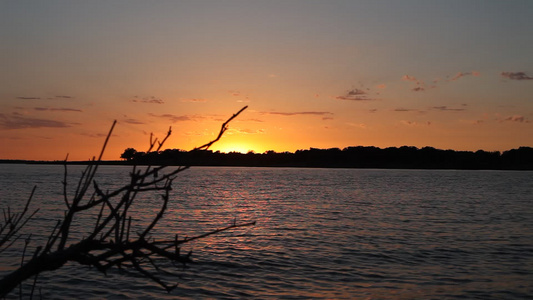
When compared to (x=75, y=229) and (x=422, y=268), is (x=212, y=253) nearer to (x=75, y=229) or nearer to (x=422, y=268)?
(x=422, y=268)

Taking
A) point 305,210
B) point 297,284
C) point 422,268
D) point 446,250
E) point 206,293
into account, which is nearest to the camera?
point 206,293

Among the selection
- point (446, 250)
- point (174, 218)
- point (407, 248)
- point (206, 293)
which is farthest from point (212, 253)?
point (174, 218)

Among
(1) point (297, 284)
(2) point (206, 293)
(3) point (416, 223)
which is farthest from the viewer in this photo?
(3) point (416, 223)

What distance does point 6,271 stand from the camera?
1691cm

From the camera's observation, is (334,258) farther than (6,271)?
Yes

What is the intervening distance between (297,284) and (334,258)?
500 centimetres

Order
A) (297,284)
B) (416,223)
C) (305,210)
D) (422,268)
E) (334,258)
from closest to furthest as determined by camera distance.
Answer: (297,284) → (422,268) → (334,258) → (416,223) → (305,210)

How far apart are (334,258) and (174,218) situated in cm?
1857

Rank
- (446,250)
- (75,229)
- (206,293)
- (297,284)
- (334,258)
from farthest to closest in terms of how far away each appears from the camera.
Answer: (75,229), (446,250), (334,258), (297,284), (206,293)

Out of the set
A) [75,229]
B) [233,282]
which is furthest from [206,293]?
[75,229]

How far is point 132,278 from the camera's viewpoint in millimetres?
16859

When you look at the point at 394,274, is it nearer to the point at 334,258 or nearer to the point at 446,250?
the point at 334,258

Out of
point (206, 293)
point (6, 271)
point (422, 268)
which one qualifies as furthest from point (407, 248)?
point (6, 271)

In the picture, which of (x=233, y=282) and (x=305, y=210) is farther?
(x=305, y=210)
